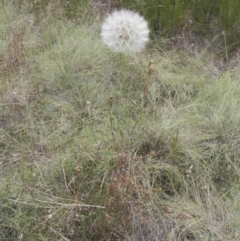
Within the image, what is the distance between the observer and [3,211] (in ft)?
7.52

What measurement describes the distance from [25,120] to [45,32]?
103 cm

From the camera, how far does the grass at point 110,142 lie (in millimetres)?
2232

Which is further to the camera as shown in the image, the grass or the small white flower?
the small white flower

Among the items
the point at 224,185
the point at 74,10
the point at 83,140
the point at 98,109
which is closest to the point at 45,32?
the point at 74,10

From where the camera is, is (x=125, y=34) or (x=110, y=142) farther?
(x=125, y=34)

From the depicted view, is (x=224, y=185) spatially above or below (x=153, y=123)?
below

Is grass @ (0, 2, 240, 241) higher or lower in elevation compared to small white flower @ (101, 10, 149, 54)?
lower

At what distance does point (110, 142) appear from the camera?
2.57 metres

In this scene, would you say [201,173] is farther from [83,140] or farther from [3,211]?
[3,211]

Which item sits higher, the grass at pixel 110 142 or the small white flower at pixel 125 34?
the small white flower at pixel 125 34

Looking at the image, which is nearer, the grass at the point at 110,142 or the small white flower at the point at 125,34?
the grass at the point at 110,142

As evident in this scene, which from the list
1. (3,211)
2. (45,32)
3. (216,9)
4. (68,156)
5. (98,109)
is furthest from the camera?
(216,9)

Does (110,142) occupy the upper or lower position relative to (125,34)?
lower

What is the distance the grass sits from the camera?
2.23 metres
